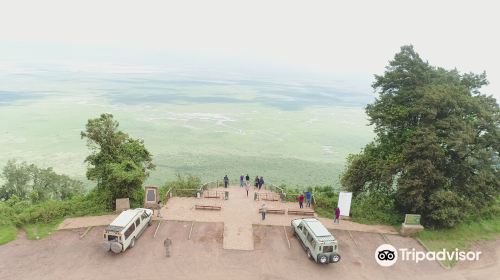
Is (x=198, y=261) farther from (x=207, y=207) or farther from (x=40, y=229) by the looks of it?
(x=40, y=229)

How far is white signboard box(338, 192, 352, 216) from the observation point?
79.5 ft

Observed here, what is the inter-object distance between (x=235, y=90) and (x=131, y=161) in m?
126

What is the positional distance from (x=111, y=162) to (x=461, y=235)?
2282 cm

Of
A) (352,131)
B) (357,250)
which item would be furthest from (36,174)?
(352,131)

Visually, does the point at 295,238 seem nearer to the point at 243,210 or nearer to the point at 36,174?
the point at 243,210

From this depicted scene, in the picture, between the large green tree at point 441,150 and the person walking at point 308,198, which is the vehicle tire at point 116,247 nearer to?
the person walking at point 308,198

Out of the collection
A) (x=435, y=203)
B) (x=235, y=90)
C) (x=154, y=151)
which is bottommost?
(x=154, y=151)

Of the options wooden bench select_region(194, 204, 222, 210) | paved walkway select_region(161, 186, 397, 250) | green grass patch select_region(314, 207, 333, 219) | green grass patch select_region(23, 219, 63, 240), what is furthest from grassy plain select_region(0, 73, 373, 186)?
green grass patch select_region(23, 219, 63, 240)

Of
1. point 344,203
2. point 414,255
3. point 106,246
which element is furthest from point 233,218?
point 414,255

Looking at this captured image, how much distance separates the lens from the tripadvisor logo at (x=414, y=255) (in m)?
20.3

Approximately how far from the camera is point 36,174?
3450 centimetres

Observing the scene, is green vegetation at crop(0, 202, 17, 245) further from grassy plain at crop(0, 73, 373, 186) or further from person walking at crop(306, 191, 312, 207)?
grassy plain at crop(0, 73, 373, 186)

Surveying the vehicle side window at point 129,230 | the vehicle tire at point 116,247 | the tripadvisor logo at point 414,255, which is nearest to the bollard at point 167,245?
the vehicle side window at point 129,230

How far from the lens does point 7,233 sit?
829 inches
